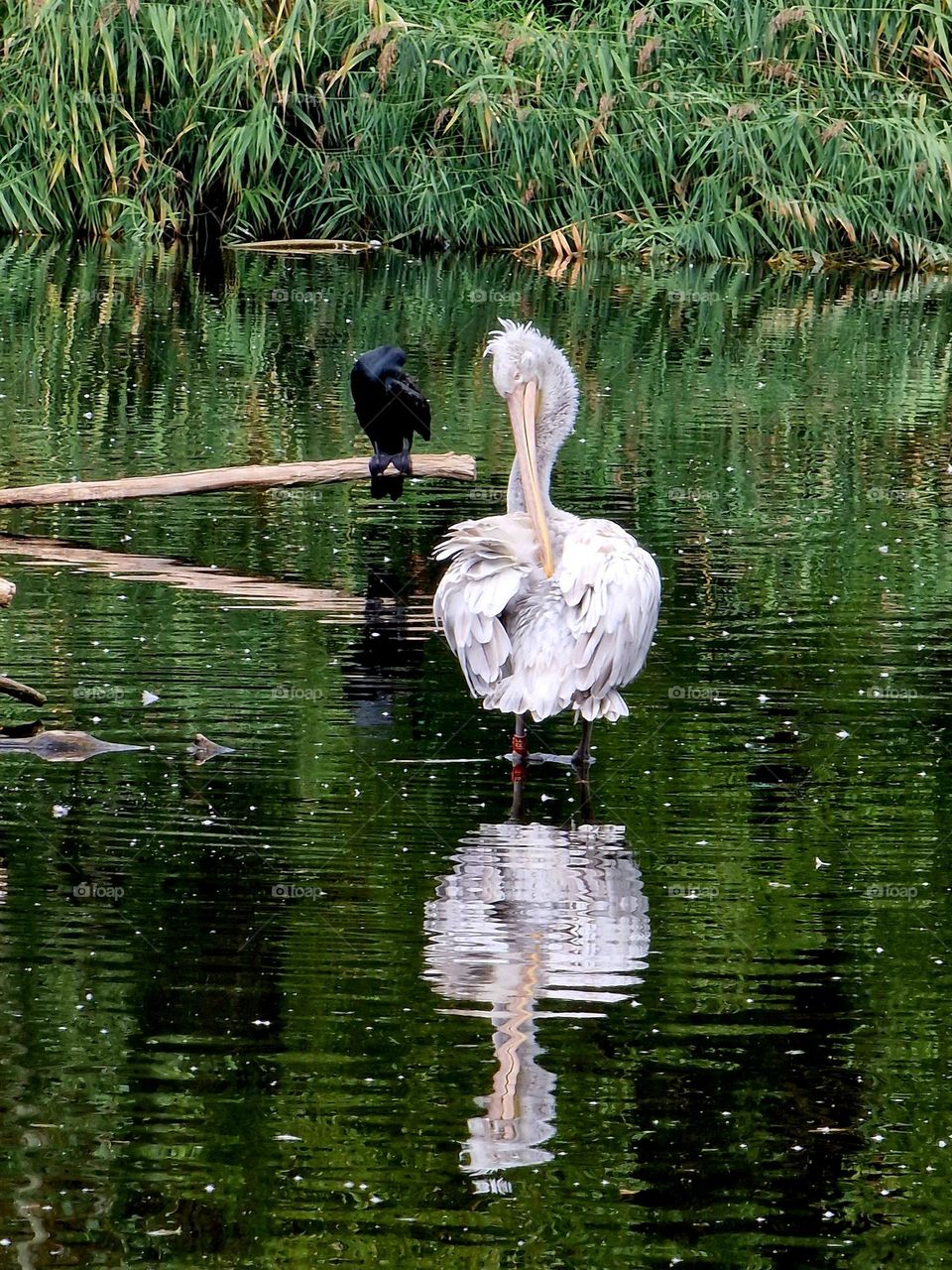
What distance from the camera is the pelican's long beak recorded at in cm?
591

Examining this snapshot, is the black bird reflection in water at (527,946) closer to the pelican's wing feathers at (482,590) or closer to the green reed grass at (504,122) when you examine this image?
the pelican's wing feathers at (482,590)

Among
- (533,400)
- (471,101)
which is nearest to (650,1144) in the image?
(533,400)

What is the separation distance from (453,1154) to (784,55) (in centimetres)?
1722

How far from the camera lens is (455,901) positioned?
4855 mm

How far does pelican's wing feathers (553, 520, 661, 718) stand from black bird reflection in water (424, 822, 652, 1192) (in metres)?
0.47

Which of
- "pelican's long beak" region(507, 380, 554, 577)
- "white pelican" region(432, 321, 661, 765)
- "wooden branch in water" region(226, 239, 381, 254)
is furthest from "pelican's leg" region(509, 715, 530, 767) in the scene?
"wooden branch in water" region(226, 239, 381, 254)

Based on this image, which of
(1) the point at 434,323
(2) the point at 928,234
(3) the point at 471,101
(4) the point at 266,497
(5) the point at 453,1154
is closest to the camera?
(5) the point at 453,1154

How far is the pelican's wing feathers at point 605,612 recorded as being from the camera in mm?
5727

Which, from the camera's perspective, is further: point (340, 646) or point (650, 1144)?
point (340, 646)

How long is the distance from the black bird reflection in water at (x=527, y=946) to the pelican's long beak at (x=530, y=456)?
0.85 m

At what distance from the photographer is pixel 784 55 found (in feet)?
64.2

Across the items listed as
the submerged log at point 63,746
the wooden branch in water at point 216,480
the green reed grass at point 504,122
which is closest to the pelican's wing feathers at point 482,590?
the submerged log at point 63,746

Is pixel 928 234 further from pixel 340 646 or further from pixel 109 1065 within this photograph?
pixel 109 1065

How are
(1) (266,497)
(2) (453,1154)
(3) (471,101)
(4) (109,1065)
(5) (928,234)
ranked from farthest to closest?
(5) (928,234) < (3) (471,101) < (1) (266,497) < (4) (109,1065) < (2) (453,1154)
